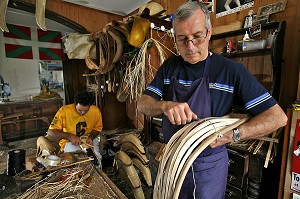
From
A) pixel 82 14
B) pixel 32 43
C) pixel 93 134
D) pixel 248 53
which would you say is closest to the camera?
pixel 248 53

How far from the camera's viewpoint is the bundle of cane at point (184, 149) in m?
0.69

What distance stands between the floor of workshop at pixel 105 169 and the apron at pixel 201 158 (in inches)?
49.2

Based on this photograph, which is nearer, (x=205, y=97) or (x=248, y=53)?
(x=205, y=97)

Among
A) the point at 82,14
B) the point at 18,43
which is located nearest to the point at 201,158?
the point at 82,14

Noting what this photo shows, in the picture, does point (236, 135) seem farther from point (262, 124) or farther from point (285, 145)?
point (285, 145)

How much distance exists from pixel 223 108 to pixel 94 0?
11.2 ft

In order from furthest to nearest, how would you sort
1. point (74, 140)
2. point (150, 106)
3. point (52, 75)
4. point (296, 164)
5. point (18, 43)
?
point (52, 75), point (18, 43), point (74, 140), point (296, 164), point (150, 106)

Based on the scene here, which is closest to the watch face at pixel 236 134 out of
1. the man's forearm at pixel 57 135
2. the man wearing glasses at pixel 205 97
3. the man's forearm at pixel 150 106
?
the man wearing glasses at pixel 205 97

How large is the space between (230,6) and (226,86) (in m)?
1.52

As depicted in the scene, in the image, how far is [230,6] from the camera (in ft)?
6.27

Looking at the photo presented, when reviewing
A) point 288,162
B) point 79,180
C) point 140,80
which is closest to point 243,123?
point 288,162

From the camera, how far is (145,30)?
6.88 ft

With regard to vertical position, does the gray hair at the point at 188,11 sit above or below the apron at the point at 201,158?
above

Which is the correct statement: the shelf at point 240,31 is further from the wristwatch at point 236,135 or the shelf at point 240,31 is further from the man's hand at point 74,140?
the man's hand at point 74,140
